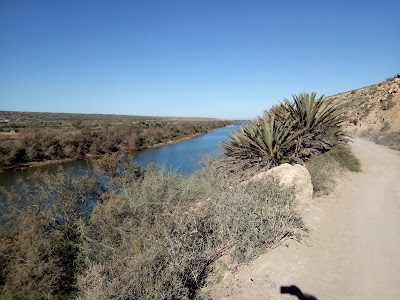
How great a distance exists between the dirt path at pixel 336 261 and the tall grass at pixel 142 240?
0.36 metres

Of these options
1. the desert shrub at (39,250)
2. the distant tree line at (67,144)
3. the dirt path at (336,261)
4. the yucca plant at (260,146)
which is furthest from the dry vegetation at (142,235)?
the distant tree line at (67,144)

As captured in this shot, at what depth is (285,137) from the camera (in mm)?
9625

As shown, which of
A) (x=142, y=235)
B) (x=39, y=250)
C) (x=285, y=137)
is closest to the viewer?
(x=142, y=235)

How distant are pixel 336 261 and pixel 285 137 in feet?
19.3

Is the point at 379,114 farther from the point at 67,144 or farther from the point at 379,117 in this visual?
the point at 67,144

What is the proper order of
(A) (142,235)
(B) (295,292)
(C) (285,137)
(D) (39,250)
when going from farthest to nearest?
(C) (285,137) → (D) (39,250) → (A) (142,235) → (B) (295,292)

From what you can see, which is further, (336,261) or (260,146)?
(260,146)

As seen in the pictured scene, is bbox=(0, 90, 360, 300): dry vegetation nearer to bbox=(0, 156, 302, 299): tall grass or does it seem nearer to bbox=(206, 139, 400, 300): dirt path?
bbox=(0, 156, 302, 299): tall grass

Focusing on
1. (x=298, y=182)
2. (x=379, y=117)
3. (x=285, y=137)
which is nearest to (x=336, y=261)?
(x=298, y=182)

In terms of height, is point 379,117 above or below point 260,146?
above

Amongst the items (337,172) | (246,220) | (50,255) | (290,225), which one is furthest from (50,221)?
(337,172)

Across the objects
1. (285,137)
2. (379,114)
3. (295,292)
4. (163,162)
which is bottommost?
(163,162)

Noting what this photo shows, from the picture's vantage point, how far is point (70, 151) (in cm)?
3369

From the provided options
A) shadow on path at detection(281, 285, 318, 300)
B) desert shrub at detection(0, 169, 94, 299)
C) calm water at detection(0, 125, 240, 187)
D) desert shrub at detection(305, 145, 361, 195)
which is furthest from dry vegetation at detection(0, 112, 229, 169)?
shadow on path at detection(281, 285, 318, 300)
